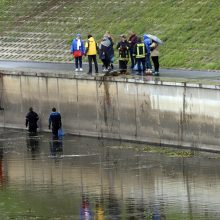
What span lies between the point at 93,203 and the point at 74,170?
7511mm

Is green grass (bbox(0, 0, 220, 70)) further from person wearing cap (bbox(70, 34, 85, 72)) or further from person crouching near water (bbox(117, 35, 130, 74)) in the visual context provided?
person wearing cap (bbox(70, 34, 85, 72))

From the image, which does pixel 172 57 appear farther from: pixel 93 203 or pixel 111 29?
pixel 93 203

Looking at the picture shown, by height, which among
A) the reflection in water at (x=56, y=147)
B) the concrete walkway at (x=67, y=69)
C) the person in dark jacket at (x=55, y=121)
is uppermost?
the concrete walkway at (x=67, y=69)

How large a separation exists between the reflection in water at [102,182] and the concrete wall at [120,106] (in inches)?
32.1

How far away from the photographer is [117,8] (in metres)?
71.9

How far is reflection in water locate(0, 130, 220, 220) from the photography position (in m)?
40.1

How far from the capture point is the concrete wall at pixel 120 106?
51.0m

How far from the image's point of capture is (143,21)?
67812 millimetres

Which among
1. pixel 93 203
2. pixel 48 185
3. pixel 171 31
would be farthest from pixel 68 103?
pixel 93 203

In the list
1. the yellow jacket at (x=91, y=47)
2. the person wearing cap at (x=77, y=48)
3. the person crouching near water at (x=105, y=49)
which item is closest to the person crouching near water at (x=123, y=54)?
the person crouching near water at (x=105, y=49)

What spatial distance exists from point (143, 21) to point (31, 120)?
10.9m

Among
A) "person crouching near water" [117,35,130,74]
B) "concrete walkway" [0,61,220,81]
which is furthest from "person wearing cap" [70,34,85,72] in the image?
"person crouching near water" [117,35,130,74]

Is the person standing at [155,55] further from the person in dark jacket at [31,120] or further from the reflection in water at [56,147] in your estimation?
the person in dark jacket at [31,120]

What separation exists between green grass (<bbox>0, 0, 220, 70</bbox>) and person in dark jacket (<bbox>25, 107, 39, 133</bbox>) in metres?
6.26
